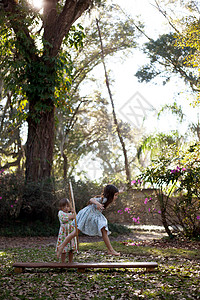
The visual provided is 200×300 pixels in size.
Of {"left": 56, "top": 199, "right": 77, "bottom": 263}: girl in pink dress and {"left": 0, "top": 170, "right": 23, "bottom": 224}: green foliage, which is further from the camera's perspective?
{"left": 0, "top": 170, "right": 23, "bottom": 224}: green foliage

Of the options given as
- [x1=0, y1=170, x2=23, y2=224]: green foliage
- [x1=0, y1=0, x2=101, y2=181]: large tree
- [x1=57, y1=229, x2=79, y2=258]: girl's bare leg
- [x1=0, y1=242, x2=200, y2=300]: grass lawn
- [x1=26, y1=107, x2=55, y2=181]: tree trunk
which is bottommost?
[x1=0, y1=242, x2=200, y2=300]: grass lawn

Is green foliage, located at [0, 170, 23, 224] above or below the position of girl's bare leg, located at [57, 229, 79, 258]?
above

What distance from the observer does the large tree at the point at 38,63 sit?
35.6ft

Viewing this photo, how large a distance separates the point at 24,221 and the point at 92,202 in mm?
5951

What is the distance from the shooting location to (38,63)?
1102cm

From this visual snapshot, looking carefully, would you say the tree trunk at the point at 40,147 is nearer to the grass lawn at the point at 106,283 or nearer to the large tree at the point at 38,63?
the large tree at the point at 38,63

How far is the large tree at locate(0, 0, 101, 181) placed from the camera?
10859mm

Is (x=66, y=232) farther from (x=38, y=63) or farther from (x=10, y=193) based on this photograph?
(x=38, y=63)

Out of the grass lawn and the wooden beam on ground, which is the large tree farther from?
the wooden beam on ground

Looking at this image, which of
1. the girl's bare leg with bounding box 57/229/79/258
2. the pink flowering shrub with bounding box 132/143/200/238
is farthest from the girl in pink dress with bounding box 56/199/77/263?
the pink flowering shrub with bounding box 132/143/200/238

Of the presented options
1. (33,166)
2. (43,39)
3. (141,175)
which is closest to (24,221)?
(33,166)

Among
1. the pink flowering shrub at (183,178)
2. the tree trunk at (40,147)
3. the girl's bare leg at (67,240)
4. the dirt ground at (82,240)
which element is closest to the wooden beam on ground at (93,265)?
the girl's bare leg at (67,240)

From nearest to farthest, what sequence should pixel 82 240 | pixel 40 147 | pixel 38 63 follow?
1. pixel 82 240
2. pixel 38 63
3. pixel 40 147

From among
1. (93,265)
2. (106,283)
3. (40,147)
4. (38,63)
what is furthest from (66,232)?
(38,63)
